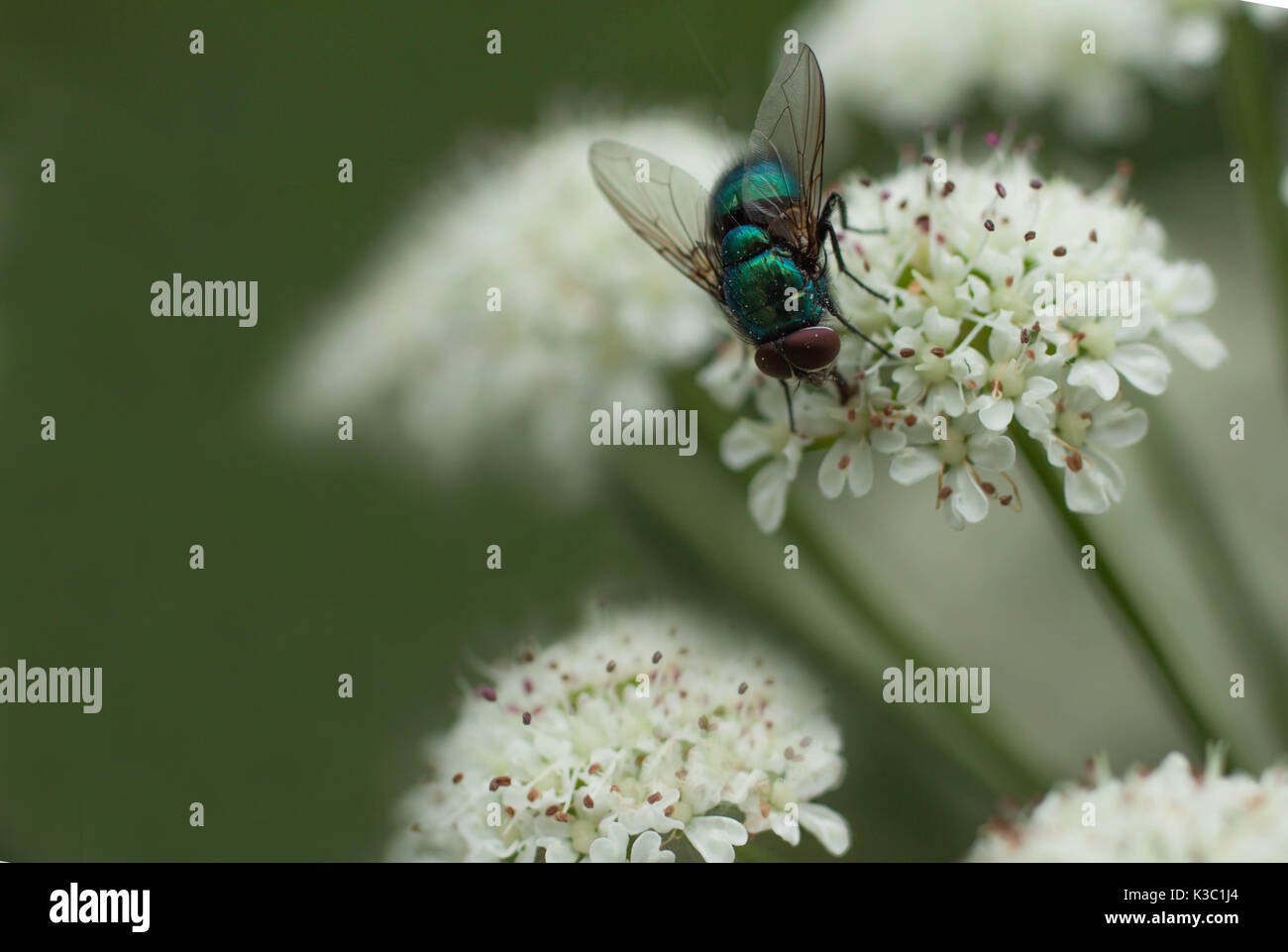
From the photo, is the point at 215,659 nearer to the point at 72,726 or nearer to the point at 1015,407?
the point at 72,726

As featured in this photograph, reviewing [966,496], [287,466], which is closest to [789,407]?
[966,496]

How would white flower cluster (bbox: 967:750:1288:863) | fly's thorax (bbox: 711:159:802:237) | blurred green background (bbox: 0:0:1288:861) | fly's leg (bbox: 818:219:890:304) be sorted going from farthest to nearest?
blurred green background (bbox: 0:0:1288:861), fly's thorax (bbox: 711:159:802:237), fly's leg (bbox: 818:219:890:304), white flower cluster (bbox: 967:750:1288:863)

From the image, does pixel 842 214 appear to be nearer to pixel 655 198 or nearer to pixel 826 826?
pixel 655 198

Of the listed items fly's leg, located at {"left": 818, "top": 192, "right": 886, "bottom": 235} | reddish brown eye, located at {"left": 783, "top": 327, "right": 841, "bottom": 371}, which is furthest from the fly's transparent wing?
reddish brown eye, located at {"left": 783, "top": 327, "right": 841, "bottom": 371}

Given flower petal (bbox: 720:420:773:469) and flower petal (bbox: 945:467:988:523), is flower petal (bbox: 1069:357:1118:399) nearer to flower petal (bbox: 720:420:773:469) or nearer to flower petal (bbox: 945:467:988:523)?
flower petal (bbox: 945:467:988:523)
